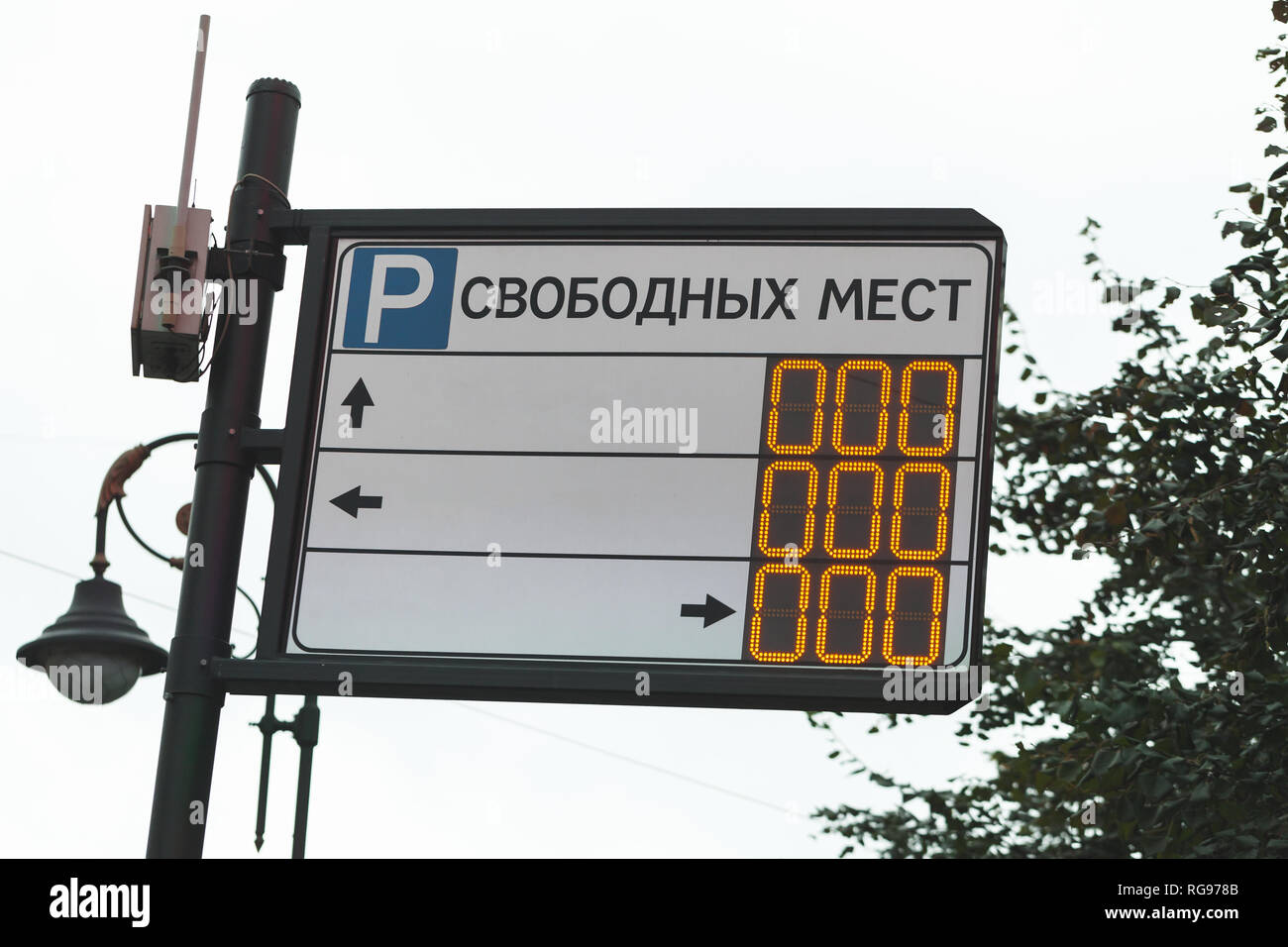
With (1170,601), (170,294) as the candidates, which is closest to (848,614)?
(170,294)

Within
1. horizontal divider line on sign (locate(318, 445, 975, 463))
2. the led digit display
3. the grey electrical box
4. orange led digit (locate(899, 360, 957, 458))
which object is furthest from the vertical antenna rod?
orange led digit (locate(899, 360, 957, 458))

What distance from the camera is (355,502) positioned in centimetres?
503

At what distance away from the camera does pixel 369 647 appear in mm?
4844

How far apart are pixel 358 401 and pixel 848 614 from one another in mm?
1664

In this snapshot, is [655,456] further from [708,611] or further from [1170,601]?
[1170,601]

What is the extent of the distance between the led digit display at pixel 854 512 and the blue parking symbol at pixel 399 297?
107 cm

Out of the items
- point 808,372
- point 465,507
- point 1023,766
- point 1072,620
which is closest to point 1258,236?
point 1023,766

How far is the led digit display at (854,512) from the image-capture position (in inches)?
183

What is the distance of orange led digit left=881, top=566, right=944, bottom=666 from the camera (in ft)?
15.1

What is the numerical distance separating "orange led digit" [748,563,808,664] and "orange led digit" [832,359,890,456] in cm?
41

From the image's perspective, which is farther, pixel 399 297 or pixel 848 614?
pixel 399 297
